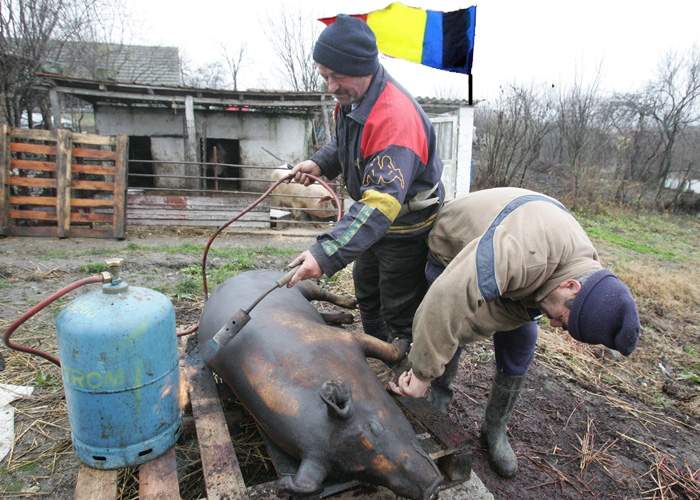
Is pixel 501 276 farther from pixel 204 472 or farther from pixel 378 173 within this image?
pixel 204 472

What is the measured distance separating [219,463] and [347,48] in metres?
1.90

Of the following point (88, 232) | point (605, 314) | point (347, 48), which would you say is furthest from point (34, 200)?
point (605, 314)

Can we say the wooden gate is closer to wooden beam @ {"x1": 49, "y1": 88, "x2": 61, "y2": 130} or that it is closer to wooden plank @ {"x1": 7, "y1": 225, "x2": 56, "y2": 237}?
wooden plank @ {"x1": 7, "y1": 225, "x2": 56, "y2": 237}

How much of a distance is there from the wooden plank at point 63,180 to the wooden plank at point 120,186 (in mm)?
613

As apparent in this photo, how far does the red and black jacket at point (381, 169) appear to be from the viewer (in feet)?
6.65

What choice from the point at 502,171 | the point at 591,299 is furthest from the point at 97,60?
the point at 591,299

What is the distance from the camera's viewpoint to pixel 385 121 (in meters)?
2.16

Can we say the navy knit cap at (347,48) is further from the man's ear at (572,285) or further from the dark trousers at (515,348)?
the dark trousers at (515,348)

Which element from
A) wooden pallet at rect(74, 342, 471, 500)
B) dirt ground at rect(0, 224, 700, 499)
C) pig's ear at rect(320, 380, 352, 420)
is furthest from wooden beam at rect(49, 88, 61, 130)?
pig's ear at rect(320, 380, 352, 420)

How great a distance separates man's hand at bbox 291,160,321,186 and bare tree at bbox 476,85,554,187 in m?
12.3

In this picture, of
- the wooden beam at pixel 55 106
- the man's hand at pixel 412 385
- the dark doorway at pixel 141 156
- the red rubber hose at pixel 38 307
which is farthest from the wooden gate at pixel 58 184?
the man's hand at pixel 412 385

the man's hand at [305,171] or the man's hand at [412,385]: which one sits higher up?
the man's hand at [305,171]

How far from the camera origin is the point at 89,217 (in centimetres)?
695

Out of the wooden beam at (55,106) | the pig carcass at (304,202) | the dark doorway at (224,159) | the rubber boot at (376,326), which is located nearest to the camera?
the rubber boot at (376,326)
